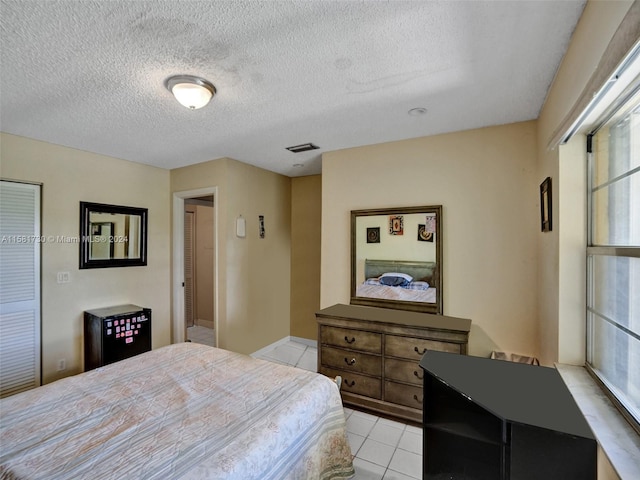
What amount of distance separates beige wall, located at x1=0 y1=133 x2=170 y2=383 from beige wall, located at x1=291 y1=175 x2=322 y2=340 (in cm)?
189

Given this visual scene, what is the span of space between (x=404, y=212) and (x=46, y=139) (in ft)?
11.8

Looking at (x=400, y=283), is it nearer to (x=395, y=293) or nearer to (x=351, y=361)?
(x=395, y=293)

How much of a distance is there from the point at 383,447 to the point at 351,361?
2.18ft

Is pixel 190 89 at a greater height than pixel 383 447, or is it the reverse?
pixel 190 89

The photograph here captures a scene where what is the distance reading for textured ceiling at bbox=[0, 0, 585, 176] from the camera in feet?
4.30

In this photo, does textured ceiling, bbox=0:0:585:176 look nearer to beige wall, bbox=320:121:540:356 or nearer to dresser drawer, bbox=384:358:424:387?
beige wall, bbox=320:121:540:356

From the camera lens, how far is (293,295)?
4547mm

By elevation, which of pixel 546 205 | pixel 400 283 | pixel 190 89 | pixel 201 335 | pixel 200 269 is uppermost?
pixel 190 89

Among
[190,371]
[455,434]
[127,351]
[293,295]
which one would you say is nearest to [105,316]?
[127,351]

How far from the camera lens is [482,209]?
262 centimetres

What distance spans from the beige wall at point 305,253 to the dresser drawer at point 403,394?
192 cm

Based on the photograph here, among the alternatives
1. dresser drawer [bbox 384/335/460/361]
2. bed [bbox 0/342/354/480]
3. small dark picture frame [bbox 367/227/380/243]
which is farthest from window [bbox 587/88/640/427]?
small dark picture frame [bbox 367/227/380/243]

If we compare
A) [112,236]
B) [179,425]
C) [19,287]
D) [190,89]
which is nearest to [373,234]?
[190,89]

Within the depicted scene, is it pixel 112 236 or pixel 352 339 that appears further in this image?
pixel 112 236
